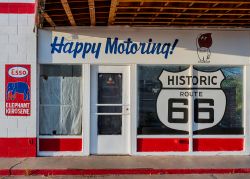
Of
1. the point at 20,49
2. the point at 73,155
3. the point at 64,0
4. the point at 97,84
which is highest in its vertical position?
the point at 64,0

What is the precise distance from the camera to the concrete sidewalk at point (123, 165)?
375 inches

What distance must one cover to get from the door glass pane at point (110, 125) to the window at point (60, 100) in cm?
53

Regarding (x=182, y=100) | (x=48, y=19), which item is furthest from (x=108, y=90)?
(x=48, y=19)

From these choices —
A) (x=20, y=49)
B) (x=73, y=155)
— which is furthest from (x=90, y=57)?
(x=73, y=155)

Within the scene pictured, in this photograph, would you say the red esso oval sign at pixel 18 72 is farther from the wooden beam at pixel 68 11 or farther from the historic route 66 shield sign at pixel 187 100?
the historic route 66 shield sign at pixel 187 100

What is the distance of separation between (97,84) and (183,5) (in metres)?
3.27

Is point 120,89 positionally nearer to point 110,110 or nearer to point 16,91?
point 110,110

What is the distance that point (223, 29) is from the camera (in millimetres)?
11305

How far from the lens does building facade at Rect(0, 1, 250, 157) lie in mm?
10938

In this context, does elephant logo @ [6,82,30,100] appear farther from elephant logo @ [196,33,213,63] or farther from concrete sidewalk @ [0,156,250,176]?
elephant logo @ [196,33,213,63]

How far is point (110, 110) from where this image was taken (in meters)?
11.3

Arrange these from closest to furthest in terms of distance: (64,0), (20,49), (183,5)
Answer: (64,0)
(183,5)
(20,49)

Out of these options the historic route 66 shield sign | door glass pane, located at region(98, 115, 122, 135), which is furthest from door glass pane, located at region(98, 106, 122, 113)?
the historic route 66 shield sign

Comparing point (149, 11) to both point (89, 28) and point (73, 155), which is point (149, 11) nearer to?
point (89, 28)
